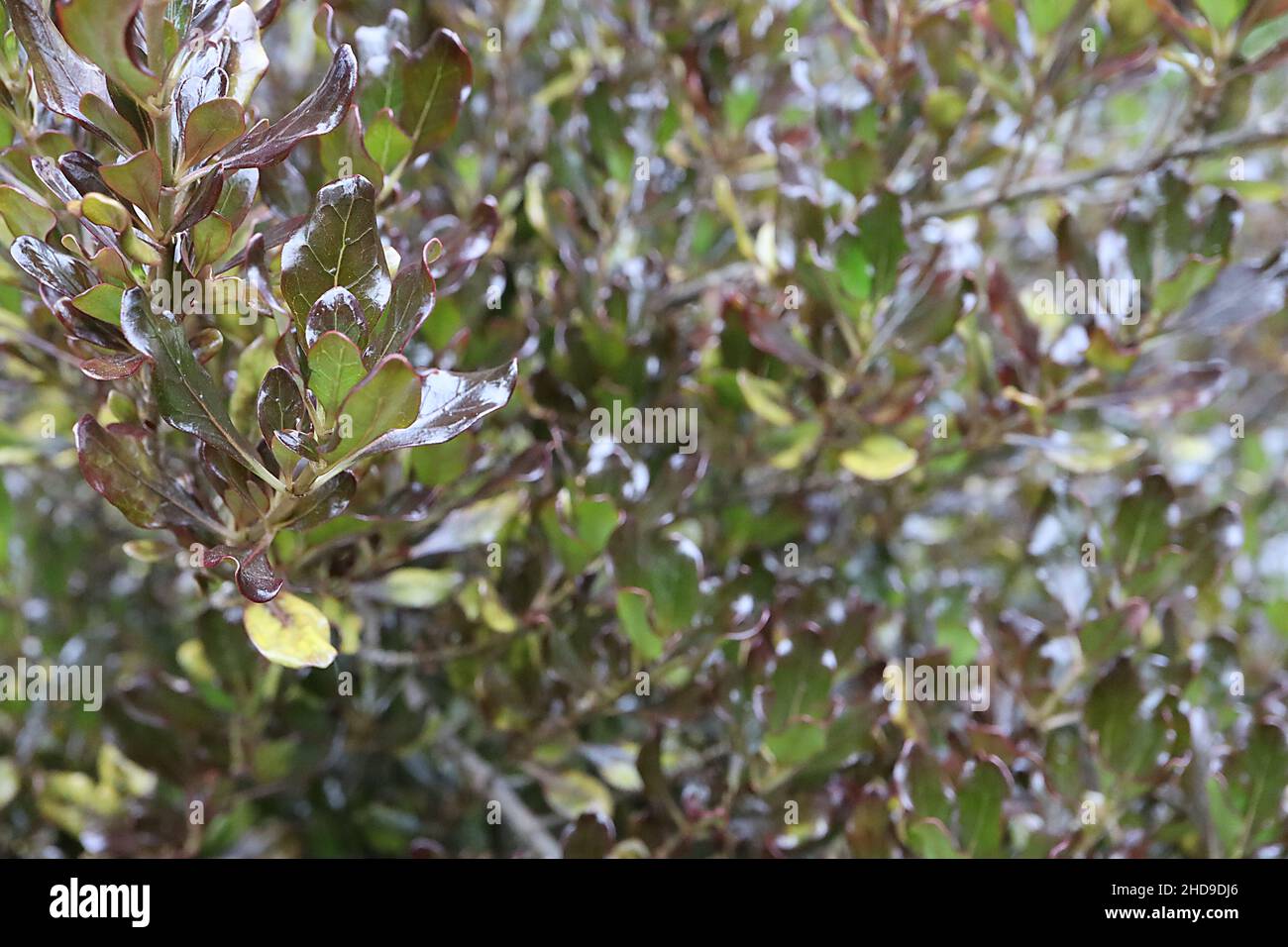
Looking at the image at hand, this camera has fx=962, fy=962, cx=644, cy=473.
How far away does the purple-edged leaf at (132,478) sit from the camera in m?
0.70

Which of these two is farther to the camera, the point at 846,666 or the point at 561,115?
the point at 561,115

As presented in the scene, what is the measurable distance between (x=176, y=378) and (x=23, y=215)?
18 centimetres

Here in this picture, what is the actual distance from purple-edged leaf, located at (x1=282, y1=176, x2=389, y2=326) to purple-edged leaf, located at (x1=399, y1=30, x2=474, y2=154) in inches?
9.5

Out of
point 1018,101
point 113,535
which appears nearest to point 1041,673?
point 1018,101

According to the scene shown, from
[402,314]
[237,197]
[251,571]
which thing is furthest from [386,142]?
[251,571]

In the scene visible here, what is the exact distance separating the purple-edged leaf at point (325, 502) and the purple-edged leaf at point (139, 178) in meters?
0.22

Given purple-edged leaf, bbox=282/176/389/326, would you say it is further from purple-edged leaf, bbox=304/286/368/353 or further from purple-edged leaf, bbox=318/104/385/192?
purple-edged leaf, bbox=318/104/385/192

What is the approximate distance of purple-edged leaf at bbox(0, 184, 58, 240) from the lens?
675mm

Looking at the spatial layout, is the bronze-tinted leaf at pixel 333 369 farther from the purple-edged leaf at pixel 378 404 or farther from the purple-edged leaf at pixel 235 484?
the purple-edged leaf at pixel 235 484

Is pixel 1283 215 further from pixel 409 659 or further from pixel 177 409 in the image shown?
pixel 177 409

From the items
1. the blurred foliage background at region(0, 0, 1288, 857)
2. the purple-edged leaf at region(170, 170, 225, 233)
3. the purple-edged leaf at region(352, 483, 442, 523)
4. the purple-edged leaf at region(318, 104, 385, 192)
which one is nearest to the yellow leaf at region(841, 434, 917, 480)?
the blurred foliage background at region(0, 0, 1288, 857)

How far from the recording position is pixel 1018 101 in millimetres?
1109

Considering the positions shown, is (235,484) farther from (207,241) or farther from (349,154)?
(349,154)

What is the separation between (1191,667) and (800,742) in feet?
1.59
